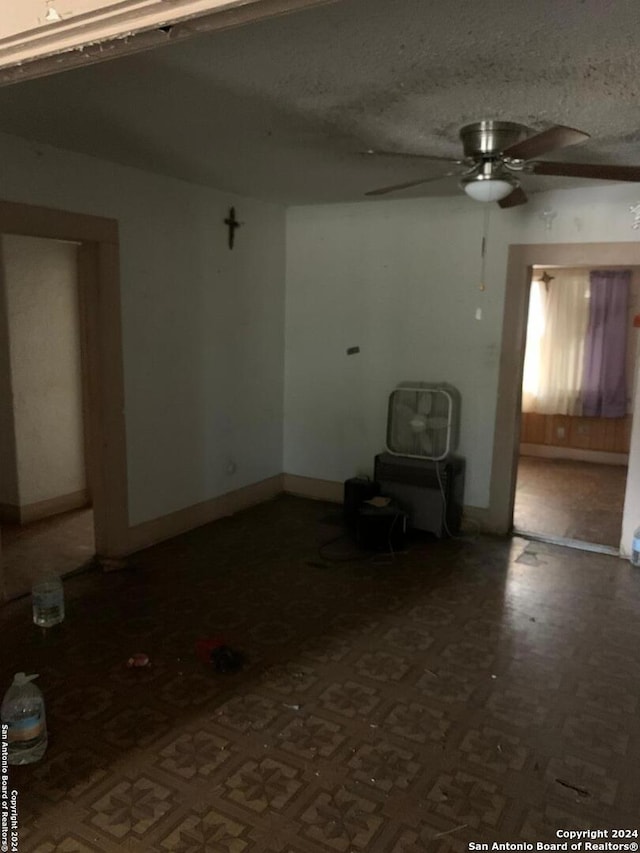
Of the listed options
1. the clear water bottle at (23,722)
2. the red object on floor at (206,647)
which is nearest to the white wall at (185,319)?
the red object on floor at (206,647)

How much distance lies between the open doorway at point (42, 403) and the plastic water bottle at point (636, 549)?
10.6 ft

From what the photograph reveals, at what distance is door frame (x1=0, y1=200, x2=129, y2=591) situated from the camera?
3.43 metres

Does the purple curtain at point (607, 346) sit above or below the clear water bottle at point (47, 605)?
above

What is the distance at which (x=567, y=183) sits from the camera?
3.66 m

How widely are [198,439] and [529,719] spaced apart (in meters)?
2.65

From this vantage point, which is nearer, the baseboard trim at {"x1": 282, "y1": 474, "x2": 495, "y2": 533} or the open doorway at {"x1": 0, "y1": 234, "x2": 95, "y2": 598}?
the open doorway at {"x1": 0, "y1": 234, "x2": 95, "y2": 598}

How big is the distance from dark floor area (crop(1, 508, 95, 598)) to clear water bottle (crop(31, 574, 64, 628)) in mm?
340

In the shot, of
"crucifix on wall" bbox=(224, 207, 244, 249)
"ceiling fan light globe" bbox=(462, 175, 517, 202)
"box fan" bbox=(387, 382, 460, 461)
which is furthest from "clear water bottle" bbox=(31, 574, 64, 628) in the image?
"ceiling fan light globe" bbox=(462, 175, 517, 202)

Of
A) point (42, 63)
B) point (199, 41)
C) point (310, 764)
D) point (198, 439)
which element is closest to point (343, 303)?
point (198, 439)

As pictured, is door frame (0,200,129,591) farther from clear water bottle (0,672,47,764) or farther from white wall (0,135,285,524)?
clear water bottle (0,672,47,764)

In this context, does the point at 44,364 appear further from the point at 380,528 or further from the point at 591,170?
the point at 591,170

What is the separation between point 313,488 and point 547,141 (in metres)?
3.31

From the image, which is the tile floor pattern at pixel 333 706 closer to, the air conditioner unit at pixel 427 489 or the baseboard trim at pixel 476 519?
the air conditioner unit at pixel 427 489

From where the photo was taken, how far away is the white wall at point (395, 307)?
4.04 meters
